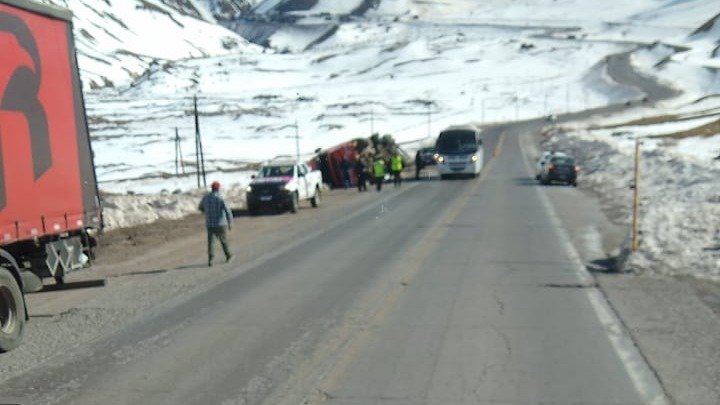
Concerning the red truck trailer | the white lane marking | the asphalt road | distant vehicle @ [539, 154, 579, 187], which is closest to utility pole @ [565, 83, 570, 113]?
distant vehicle @ [539, 154, 579, 187]

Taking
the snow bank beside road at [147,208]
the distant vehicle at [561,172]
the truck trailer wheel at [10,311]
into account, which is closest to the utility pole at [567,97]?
the distant vehicle at [561,172]

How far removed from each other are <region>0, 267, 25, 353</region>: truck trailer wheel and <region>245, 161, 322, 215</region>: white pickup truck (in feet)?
67.7

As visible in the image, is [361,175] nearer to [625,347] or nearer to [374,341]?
[374,341]

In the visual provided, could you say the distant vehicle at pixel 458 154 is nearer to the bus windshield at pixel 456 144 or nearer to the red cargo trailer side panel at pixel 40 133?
the bus windshield at pixel 456 144

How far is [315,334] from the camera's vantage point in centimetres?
1074

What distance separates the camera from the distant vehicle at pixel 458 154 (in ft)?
155

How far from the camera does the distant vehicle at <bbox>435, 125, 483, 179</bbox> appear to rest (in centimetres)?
4709

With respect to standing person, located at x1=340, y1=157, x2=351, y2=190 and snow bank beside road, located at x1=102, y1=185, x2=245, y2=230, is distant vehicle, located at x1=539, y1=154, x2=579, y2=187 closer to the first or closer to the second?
standing person, located at x1=340, y1=157, x2=351, y2=190

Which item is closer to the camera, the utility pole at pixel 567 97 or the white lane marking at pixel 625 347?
the white lane marking at pixel 625 347

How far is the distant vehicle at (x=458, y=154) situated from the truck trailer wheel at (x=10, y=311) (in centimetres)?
3772

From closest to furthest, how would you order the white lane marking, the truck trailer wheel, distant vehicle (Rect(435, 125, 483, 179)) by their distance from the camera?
1. the white lane marking
2. the truck trailer wheel
3. distant vehicle (Rect(435, 125, 483, 179))

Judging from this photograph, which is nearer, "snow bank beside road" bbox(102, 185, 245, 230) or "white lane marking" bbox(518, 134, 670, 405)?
"white lane marking" bbox(518, 134, 670, 405)

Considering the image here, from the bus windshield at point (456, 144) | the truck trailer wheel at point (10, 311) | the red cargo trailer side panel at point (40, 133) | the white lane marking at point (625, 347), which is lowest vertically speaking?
the white lane marking at point (625, 347)

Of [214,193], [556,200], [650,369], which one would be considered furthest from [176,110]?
[650,369]
